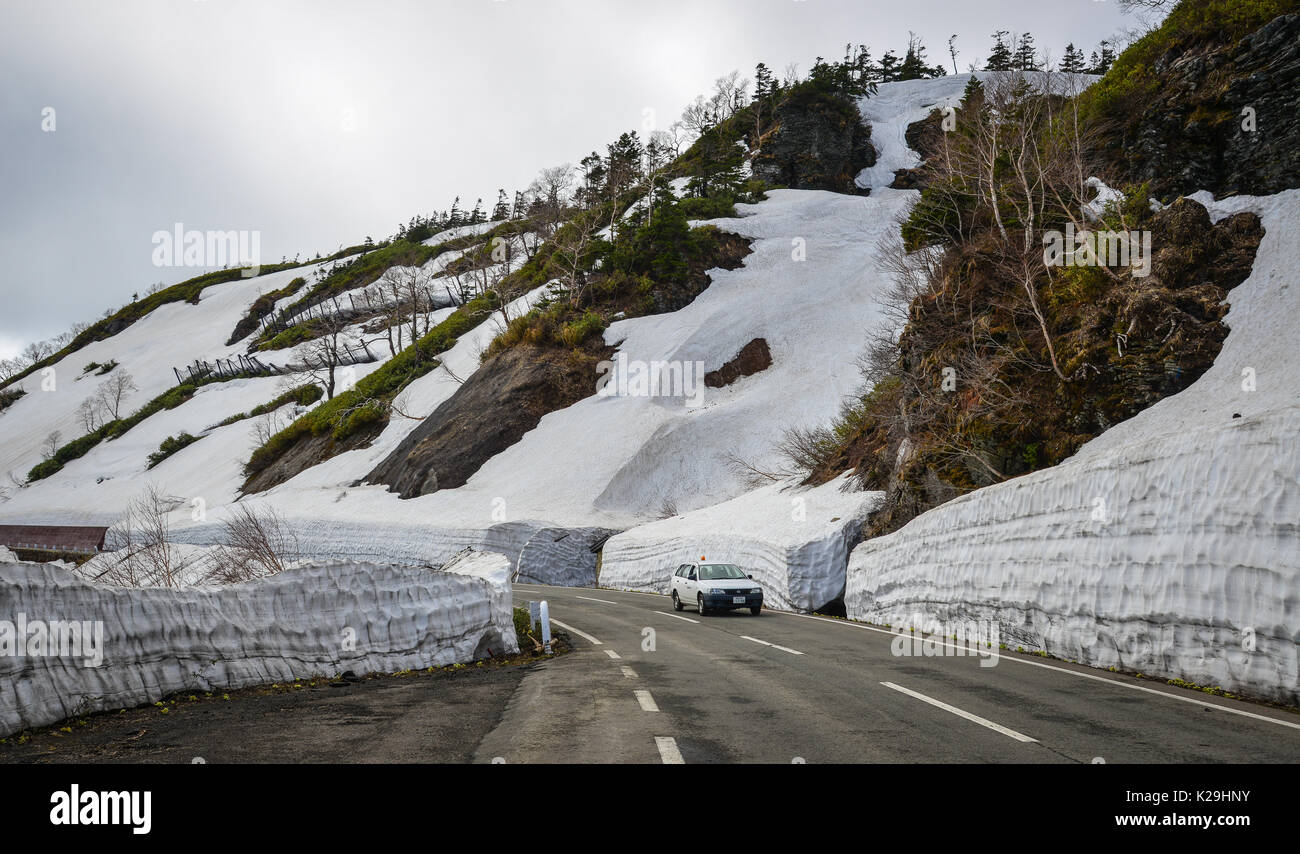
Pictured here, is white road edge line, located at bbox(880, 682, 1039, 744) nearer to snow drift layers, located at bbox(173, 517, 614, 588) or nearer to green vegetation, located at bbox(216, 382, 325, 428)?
snow drift layers, located at bbox(173, 517, 614, 588)

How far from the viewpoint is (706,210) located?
212ft

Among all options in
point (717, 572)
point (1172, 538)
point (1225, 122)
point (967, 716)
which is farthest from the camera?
point (717, 572)

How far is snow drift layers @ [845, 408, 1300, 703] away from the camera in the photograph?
26.0ft

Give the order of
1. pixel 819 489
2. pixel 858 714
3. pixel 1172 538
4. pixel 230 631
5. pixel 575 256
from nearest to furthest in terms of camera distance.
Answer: pixel 858 714 → pixel 230 631 → pixel 1172 538 → pixel 819 489 → pixel 575 256

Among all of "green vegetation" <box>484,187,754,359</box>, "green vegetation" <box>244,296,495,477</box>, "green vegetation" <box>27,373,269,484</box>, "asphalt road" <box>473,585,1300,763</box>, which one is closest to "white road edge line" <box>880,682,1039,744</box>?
"asphalt road" <box>473,585,1300,763</box>

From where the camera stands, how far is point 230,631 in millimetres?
8953

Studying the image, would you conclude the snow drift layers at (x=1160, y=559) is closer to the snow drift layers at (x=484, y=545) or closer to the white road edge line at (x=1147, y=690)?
the white road edge line at (x=1147, y=690)

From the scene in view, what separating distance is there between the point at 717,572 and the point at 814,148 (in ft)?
224

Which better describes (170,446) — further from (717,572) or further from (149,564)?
(717,572)

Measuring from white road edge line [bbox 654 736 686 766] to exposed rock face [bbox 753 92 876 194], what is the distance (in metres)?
76.9

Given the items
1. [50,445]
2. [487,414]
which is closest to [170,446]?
[50,445]

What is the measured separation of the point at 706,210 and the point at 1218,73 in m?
45.8
